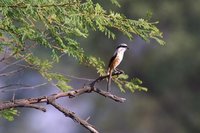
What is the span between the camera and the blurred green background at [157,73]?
Answer: 55.5 feet

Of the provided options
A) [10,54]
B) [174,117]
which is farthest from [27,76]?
[10,54]

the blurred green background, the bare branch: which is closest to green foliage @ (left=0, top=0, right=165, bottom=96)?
the bare branch

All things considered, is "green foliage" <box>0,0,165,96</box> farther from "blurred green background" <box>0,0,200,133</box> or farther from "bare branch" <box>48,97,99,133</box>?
"blurred green background" <box>0,0,200,133</box>

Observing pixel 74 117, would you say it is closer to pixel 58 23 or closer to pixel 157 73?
pixel 58 23

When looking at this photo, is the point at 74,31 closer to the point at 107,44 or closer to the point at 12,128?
the point at 107,44

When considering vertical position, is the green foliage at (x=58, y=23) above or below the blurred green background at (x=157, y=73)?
above

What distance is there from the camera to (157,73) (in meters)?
17.3

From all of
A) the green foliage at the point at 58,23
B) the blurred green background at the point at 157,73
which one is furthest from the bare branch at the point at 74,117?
the blurred green background at the point at 157,73

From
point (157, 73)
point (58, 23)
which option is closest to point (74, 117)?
point (58, 23)

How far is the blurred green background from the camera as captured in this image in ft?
55.5

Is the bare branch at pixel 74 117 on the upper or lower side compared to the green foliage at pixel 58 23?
lower

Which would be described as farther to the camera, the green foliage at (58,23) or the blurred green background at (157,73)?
the blurred green background at (157,73)

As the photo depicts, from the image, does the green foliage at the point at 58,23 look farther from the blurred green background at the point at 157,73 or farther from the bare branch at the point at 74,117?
the blurred green background at the point at 157,73

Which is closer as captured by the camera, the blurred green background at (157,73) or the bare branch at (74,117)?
the bare branch at (74,117)
